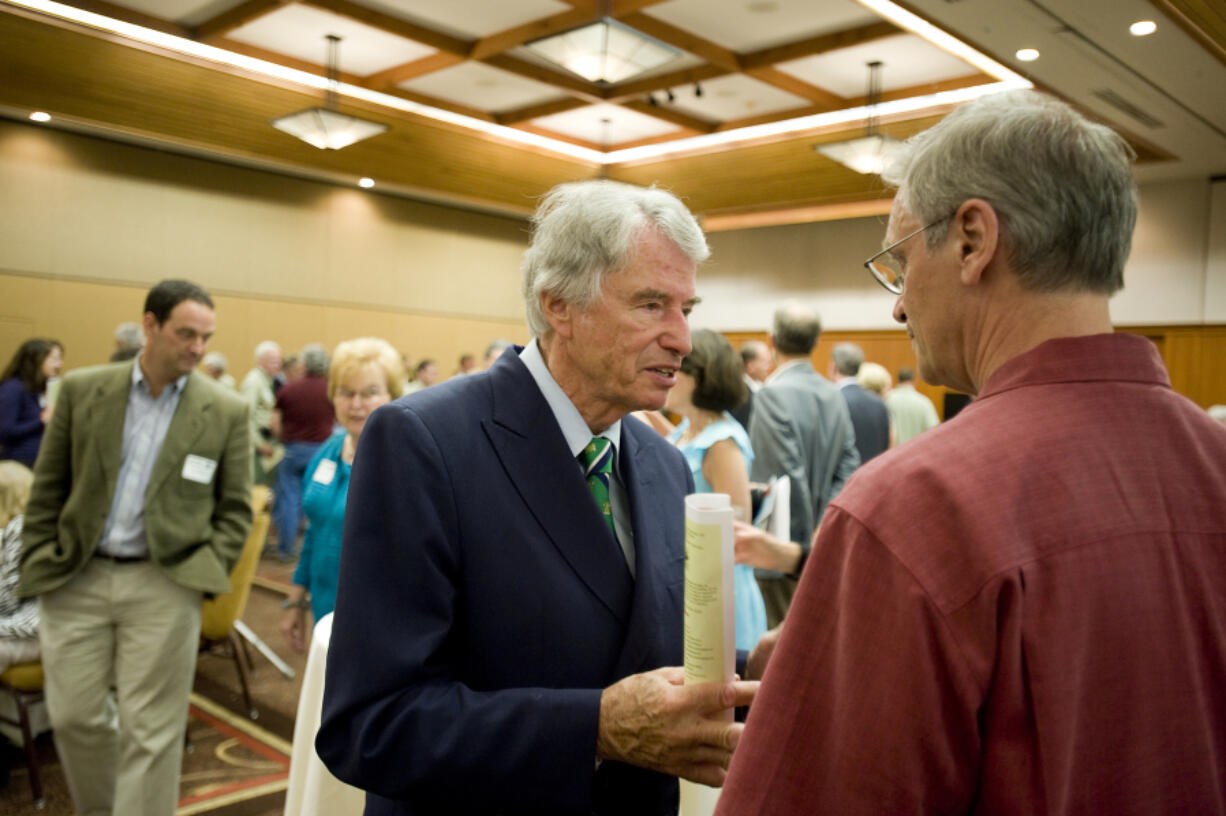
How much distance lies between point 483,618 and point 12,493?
344 centimetres

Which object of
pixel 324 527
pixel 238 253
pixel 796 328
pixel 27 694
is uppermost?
pixel 238 253

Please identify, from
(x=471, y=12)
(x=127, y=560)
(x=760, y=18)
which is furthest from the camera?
(x=471, y=12)

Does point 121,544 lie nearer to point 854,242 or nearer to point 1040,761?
point 1040,761

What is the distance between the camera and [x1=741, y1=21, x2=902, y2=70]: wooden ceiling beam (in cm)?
757

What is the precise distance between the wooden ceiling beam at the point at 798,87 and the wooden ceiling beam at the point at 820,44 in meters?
0.12

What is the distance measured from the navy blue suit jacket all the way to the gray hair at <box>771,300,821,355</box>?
317cm

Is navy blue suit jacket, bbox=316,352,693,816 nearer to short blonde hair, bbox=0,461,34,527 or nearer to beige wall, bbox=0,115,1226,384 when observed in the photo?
short blonde hair, bbox=0,461,34,527

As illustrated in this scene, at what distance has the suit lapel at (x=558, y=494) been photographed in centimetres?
138

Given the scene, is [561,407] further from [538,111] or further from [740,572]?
[538,111]

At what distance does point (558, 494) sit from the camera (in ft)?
4.61

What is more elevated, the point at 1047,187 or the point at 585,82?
the point at 585,82

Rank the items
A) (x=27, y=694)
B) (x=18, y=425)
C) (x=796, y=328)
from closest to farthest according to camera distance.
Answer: (x=27, y=694) < (x=796, y=328) < (x=18, y=425)

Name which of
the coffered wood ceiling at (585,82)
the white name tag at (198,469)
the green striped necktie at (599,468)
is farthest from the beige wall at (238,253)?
the green striped necktie at (599,468)

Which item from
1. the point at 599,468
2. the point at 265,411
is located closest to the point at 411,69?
the point at 265,411
